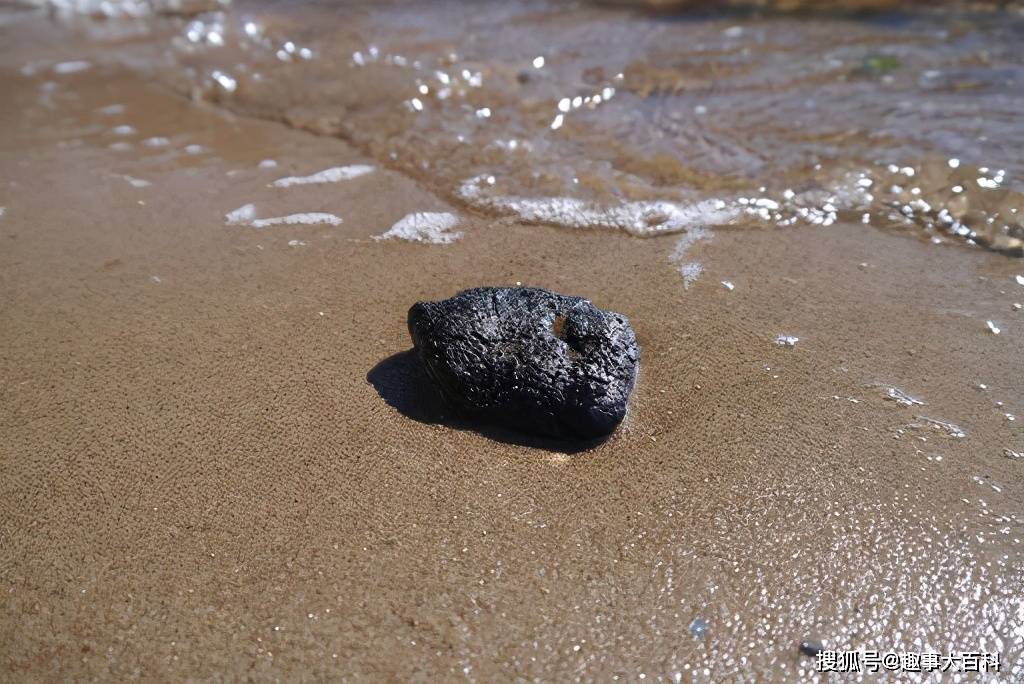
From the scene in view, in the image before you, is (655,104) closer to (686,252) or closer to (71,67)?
(686,252)

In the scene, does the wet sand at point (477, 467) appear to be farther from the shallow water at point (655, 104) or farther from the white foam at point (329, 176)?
the white foam at point (329, 176)

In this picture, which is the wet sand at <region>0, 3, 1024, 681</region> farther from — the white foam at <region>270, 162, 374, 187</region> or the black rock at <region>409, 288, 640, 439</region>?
the white foam at <region>270, 162, 374, 187</region>

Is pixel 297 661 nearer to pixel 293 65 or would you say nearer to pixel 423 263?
pixel 423 263

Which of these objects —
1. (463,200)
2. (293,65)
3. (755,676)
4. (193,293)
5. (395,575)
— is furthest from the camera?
(293,65)

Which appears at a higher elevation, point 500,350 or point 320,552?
point 500,350

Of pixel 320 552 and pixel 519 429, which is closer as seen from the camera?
pixel 320 552

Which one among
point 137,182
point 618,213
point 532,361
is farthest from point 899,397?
point 137,182

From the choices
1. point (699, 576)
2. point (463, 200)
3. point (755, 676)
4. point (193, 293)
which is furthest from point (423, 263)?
point (755, 676)

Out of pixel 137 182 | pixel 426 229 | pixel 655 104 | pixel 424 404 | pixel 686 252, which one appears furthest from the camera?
pixel 655 104
